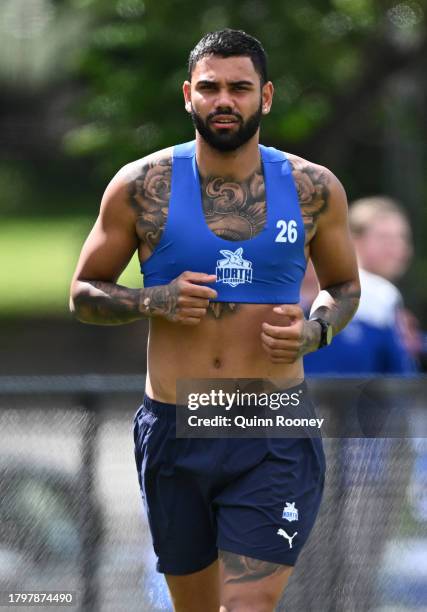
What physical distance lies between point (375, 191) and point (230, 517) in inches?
476

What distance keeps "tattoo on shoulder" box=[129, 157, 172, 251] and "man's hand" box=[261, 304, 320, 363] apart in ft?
1.59

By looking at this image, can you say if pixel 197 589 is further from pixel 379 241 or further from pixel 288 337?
pixel 379 241

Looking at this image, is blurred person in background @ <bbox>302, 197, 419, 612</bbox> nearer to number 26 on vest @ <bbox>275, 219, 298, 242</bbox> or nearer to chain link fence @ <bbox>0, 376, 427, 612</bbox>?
chain link fence @ <bbox>0, 376, 427, 612</bbox>

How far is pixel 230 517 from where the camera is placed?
4.25 metres

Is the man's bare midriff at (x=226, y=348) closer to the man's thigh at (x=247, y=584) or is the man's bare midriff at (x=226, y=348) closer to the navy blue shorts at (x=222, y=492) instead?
the navy blue shorts at (x=222, y=492)

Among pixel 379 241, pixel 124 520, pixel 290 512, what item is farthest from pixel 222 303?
pixel 379 241

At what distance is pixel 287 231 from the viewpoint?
14.1ft

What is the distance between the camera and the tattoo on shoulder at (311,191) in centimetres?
436

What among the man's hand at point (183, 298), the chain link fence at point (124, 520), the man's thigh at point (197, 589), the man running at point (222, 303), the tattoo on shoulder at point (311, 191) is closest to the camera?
the man's hand at point (183, 298)

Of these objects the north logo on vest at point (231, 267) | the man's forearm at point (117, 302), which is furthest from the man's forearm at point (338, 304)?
the man's forearm at point (117, 302)

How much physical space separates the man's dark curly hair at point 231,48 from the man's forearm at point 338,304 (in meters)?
0.78

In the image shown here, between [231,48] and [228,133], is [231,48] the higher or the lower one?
the higher one

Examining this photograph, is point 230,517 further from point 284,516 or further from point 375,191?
point 375,191

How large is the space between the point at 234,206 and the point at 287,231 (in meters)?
0.20
